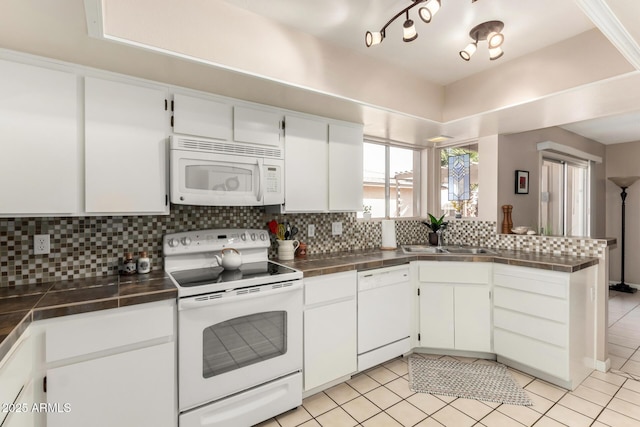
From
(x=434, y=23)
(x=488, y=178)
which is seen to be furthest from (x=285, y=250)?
(x=488, y=178)

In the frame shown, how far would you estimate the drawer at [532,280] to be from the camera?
234cm

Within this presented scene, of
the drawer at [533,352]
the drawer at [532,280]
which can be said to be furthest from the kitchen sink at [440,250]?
the drawer at [533,352]

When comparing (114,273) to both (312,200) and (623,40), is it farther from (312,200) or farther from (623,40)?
(623,40)

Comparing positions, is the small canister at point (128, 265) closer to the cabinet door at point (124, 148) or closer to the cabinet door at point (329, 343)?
the cabinet door at point (124, 148)

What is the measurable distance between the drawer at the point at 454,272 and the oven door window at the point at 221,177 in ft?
5.50

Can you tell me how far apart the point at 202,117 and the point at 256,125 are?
1.24 ft

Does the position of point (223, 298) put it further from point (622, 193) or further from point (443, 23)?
point (622, 193)

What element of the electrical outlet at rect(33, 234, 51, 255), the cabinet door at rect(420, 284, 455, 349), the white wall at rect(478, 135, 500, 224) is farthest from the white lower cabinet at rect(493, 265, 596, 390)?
the electrical outlet at rect(33, 234, 51, 255)

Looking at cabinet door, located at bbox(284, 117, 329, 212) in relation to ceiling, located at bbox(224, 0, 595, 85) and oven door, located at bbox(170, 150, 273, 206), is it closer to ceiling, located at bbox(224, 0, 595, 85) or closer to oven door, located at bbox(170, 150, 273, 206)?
oven door, located at bbox(170, 150, 273, 206)

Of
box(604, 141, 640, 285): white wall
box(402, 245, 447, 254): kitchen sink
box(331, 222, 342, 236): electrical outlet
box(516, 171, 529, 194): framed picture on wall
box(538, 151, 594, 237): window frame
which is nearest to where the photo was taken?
box(331, 222, 342, 236): electrical outlet

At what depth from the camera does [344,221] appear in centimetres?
314

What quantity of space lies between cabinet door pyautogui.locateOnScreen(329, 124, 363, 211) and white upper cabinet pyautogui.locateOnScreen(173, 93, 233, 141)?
2.98 feet

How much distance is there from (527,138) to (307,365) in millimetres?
3408

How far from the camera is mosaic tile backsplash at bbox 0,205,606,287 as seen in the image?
5.99 feet
